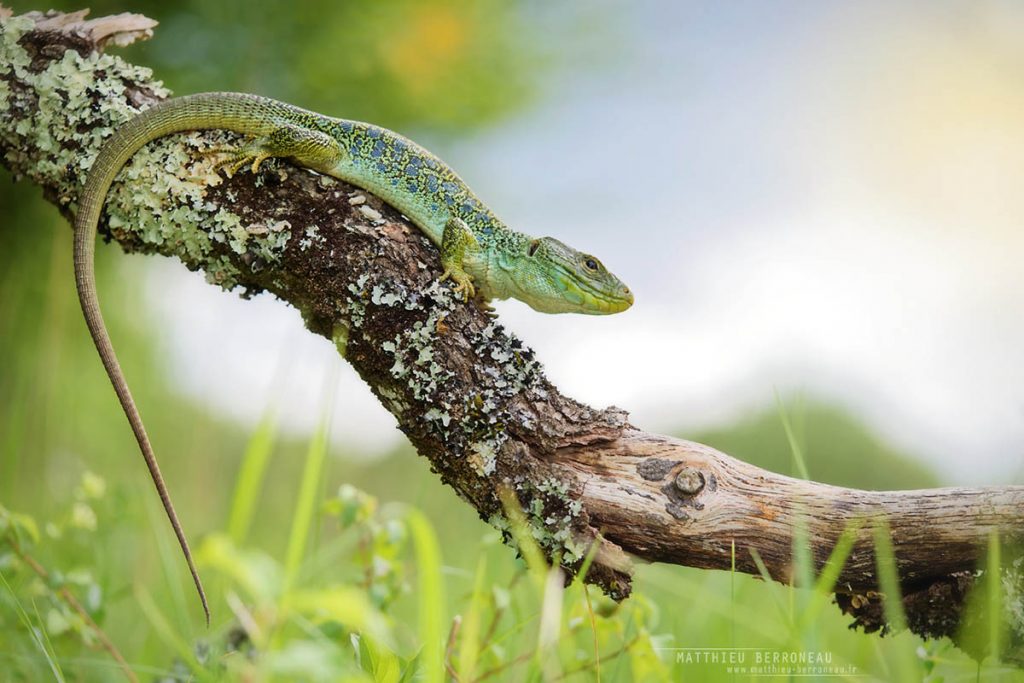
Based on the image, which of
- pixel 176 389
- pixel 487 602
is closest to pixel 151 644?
pixel 487 602

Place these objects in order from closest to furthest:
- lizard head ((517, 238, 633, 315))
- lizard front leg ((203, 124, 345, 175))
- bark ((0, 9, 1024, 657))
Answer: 1. bark ((0, 9, 1024, 657))
2. lizard front leg ((203, 124, 345, 175))
3. lizard head ((517, 238, 633, 315))

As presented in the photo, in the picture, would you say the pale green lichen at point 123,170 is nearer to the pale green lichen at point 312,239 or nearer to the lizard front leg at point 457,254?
the pale green lichen at point 312,239

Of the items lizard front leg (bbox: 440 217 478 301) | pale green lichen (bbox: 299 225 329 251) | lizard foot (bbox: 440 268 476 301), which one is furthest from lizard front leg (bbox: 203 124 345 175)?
lizard foot (bbox: 440 268 476 301)

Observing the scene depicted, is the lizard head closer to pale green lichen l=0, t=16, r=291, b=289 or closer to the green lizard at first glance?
the green lizard

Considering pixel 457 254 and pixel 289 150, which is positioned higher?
pixel 289 150

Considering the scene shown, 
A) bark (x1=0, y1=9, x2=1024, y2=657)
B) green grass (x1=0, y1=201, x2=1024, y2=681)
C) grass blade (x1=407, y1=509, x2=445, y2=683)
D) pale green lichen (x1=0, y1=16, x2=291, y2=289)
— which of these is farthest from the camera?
pale green lichen (x1=0, y1=16, x2=291, y2=289)

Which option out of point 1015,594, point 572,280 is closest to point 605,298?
point 572,280

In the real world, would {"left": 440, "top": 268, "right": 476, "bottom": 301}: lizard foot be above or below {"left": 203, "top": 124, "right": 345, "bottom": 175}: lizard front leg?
below

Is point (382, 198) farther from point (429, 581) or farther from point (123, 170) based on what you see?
point (429, 581)
